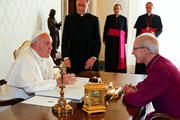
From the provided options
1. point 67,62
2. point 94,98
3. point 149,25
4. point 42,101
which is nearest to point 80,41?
point 67,62

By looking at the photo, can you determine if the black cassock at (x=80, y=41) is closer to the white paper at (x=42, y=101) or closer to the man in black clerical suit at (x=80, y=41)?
the man in black clerical suit at (x=80, y=41)

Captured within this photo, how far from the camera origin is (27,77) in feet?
7.52

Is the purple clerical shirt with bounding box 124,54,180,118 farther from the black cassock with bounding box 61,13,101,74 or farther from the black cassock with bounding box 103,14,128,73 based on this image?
the black cassock with bounding box 103,14,128,73

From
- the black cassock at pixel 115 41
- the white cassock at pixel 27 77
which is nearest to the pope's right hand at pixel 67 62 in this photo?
the white cassock at pixel 27 77

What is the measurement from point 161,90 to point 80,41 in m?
1.91

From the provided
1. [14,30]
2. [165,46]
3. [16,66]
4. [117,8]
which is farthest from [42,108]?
[165,46]

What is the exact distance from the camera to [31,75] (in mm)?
2334

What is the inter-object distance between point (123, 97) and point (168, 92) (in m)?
0.38

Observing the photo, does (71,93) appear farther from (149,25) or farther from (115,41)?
(149,25)

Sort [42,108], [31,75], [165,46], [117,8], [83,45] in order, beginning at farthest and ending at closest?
[165,46], [117,8], [83,45], [31,75], [42,108]

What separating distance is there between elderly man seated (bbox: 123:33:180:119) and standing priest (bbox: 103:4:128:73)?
4.24 metres

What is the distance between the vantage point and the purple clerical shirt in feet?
6.31

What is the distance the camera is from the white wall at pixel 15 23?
12.1ft

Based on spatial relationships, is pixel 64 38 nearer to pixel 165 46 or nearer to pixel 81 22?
pixel 81 22
